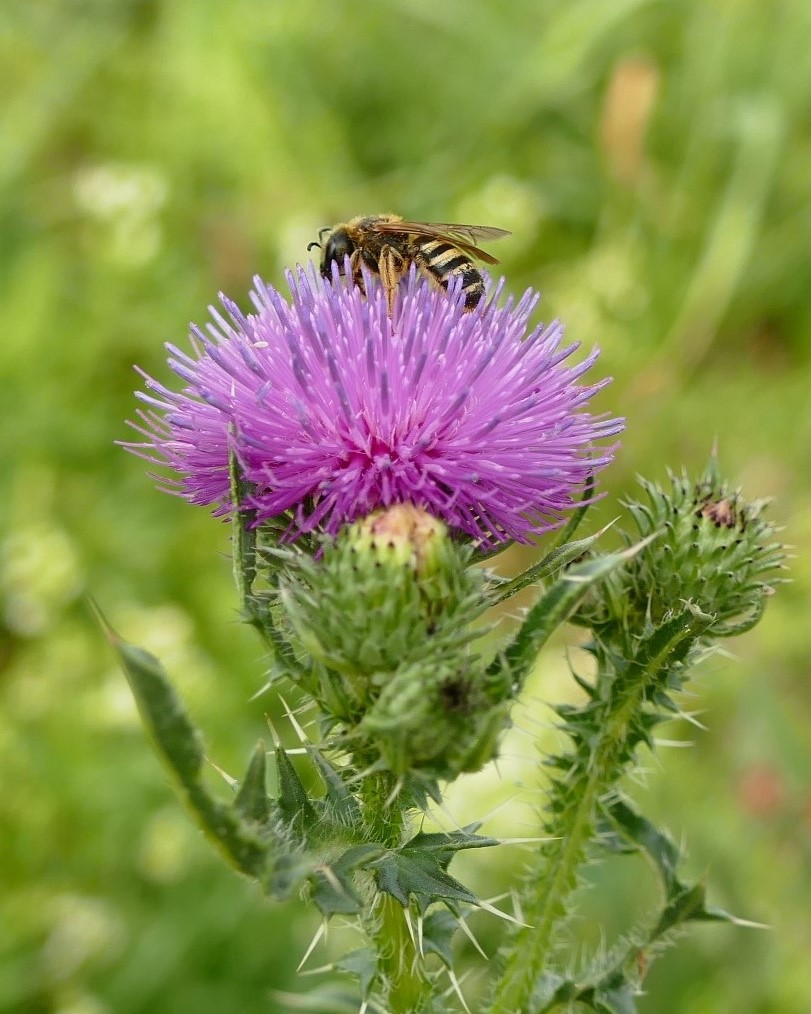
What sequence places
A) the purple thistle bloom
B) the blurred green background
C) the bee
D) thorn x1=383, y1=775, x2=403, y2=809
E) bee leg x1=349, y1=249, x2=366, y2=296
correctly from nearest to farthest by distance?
1. thorn x1=383, y1=775, x2=403, y2=809
2. the purple thistle bloom
3. the bee
4. bee leg x1=349, y1=249, x2=366, y2=296
5. the blurred green background

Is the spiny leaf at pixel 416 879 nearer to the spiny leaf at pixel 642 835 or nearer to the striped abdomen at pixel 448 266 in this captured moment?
the spiny leaf at pixel 642 835

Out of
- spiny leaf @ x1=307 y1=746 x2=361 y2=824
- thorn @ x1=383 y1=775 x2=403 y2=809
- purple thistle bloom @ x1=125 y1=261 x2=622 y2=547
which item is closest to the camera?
thorn @ x1=383 y1=775 x2=403 y2=809

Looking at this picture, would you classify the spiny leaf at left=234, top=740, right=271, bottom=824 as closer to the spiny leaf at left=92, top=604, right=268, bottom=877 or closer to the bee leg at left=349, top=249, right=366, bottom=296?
the spiny leaf at left=92, top=604, right=268, bottom=877

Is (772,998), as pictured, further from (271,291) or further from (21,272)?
(21,272)

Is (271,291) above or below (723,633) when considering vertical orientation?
above

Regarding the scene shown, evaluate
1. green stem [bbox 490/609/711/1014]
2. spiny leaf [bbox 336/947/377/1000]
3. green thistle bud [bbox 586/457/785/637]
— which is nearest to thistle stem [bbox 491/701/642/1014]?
green stem [bbox 490/609/711/1014]

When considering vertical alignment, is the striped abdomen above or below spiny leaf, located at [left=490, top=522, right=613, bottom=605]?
above

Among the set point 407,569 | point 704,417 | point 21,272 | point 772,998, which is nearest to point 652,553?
point 407,569

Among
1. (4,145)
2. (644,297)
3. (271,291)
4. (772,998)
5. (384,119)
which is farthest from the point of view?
(384,119)
